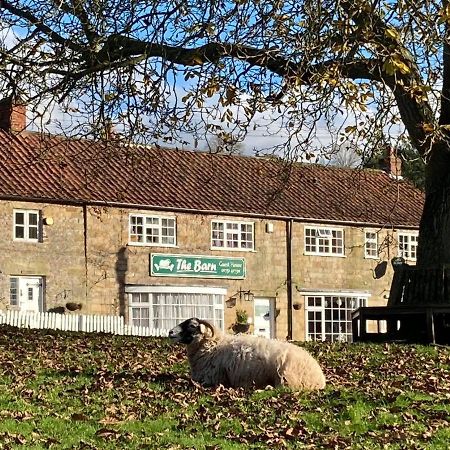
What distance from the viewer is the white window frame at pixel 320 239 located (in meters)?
46.2

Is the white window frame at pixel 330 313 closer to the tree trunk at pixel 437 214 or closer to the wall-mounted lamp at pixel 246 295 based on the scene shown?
the wall-mounted lamp at pixel 246 295

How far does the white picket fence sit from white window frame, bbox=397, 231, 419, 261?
16.6m

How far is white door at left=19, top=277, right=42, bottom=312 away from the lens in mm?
39031

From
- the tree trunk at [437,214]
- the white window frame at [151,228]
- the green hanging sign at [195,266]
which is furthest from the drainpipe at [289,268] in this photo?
the tree trunk at [437,214]

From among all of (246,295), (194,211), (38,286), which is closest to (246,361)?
(38,286)

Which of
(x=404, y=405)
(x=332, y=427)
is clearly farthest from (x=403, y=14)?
(x=332, y=427)

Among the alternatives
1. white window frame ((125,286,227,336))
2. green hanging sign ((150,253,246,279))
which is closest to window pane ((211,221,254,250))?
green hanging sign ((150,253,246,279))

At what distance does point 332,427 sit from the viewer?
10.5 meters

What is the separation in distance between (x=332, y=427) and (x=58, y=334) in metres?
13.7

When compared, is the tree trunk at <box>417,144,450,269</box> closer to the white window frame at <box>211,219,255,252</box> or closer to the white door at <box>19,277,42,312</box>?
the white door at <box>19,277,42,312</box>

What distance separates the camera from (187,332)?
1467 cm

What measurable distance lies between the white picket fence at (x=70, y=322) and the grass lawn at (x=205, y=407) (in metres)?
16.2

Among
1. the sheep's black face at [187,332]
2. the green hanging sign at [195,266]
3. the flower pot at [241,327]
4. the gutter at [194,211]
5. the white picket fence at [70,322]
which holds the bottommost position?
the flower pot at [241,327]

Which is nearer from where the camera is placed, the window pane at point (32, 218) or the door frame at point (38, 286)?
the door frame at point (38, 286)
